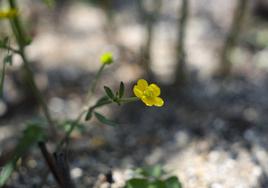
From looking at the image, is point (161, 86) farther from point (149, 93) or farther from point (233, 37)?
point (149, 93)

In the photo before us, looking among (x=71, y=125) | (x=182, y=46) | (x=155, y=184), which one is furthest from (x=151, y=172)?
(x=182, y=46)

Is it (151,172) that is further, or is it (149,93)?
(151,172)

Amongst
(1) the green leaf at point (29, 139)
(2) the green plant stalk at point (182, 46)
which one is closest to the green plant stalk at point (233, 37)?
(2) the green plant stalk at point (182, 46)

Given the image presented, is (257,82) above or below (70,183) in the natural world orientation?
below

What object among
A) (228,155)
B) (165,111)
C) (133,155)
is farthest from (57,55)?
(228,155)

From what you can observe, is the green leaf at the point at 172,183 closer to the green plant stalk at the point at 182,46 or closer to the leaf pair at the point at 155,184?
the leaf pair at the point at 155,184

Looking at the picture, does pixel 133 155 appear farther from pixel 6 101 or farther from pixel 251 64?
pixel 251 64

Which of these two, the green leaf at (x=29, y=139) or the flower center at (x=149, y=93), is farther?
the green leaf at (x=29, y=139)

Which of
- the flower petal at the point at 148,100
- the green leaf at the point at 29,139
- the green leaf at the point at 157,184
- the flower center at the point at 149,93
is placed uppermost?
the flower center at the point at 149,93
